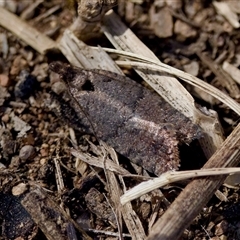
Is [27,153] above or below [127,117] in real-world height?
A: above

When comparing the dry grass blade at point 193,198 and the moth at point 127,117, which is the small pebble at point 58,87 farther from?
the dry grass blade at point 193,198

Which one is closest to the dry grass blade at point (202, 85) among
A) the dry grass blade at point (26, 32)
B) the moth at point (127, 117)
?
the moth at point (127, 117)

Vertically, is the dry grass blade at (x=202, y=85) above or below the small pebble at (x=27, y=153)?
below

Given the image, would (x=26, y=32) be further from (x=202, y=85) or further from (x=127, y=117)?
(x=202, y=85)

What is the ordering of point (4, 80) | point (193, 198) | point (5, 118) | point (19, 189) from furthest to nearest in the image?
point (4, 80) < point (5, 118) < point (19, 189) < point (193, 198)

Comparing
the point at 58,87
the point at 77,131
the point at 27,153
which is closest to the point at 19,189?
the point at 27,153

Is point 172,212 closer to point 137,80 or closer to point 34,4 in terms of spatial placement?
point 137,80
